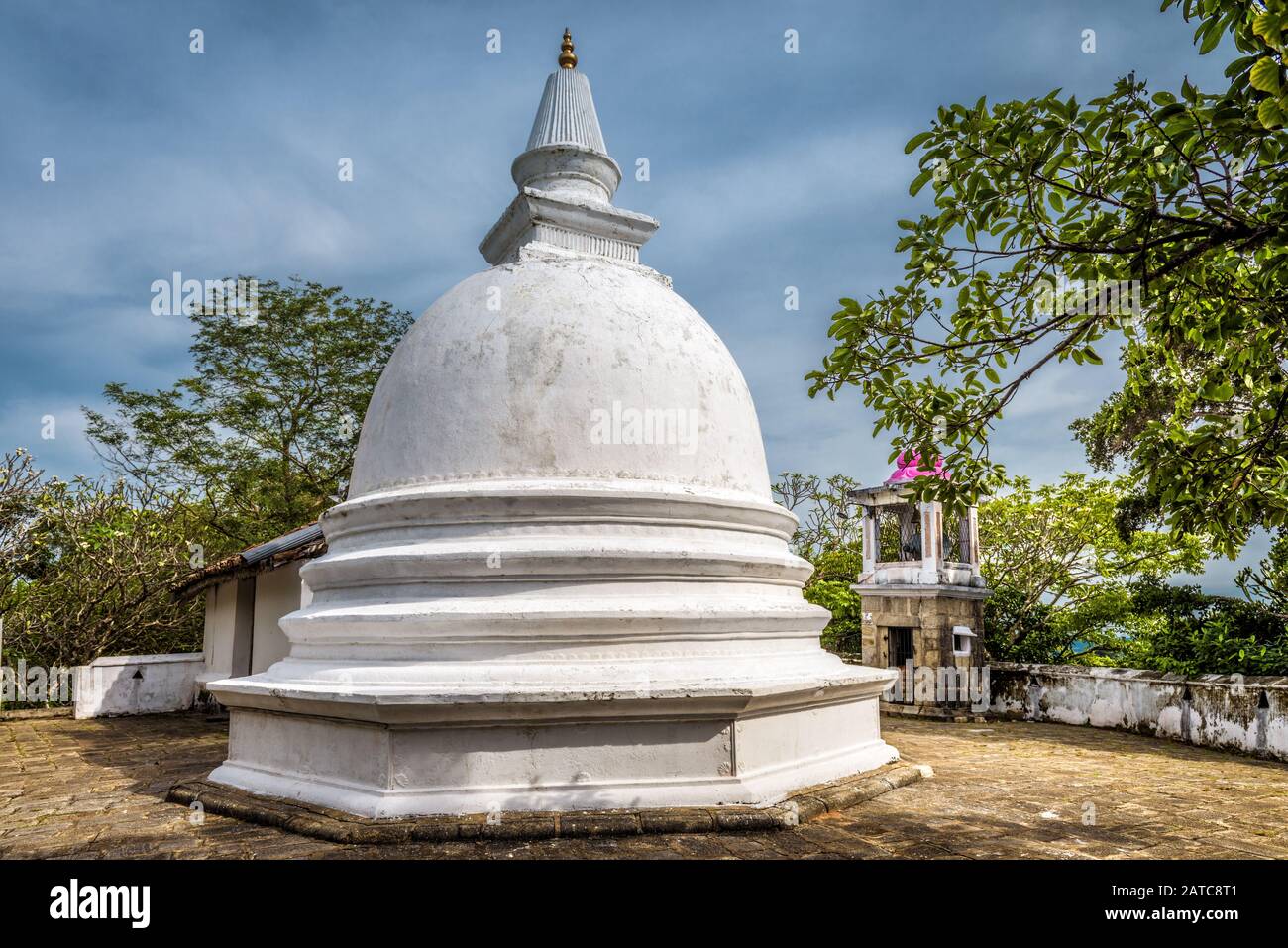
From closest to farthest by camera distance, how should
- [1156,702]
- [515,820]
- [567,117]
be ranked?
[515,820]
[567,117]
[1156,702]

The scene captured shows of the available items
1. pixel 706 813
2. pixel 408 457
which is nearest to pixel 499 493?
pixel 408 457

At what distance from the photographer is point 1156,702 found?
11.4m

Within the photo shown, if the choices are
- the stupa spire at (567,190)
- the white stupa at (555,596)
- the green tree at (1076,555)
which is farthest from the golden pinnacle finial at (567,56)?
the green tree at (1076,555)

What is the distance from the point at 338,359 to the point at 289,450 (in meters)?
2.23

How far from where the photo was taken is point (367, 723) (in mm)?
5332

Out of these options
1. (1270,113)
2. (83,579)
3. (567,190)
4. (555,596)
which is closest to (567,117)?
(567,190)

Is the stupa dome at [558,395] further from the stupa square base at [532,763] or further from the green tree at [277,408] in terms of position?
the green tree at [277,408]

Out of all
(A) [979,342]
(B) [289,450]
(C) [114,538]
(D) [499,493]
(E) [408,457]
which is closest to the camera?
(A) [979,342]

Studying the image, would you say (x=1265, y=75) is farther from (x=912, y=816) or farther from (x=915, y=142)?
(x=912, y=816)

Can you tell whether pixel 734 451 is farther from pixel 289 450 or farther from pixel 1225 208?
pixel 289 450

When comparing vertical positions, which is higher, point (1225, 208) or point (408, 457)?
point (1225, 208)

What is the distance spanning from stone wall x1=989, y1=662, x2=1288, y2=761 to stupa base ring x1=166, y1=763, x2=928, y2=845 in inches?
259

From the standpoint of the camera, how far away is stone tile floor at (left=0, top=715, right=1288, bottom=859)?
4781 millimetres

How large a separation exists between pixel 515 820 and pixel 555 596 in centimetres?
156
